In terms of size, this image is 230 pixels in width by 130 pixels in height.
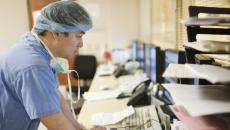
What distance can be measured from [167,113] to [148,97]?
62cm

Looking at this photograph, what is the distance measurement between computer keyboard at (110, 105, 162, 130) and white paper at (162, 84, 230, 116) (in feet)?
1.56

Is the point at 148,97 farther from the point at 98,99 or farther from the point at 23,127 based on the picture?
the point at 23,127

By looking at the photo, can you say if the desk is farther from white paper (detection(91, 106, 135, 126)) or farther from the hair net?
the hair net

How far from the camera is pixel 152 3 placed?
333 cm

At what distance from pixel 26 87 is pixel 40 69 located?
87mm

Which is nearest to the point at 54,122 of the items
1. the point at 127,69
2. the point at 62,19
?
the point at 62,19

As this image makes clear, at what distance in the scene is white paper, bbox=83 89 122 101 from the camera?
7.25 feet

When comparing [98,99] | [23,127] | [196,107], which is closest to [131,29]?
[98,99]

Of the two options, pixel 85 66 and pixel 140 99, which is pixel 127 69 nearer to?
pixel 85 66

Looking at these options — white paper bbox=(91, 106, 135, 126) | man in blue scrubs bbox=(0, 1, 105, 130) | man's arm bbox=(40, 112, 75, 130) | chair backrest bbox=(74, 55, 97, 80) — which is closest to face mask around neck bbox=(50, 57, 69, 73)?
man in blue scrubs bbox=(0, 1, 105, 130)

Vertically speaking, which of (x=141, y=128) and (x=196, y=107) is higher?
(x=196, y=107)

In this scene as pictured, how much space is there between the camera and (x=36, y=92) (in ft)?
3.29

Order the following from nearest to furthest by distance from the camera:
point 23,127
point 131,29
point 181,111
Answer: point 181,111 < point 23,127 < point 131,29

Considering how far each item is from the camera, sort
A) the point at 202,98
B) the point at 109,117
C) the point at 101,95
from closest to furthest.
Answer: the point at 202,98, the point at 109,117, the point at 101,95
